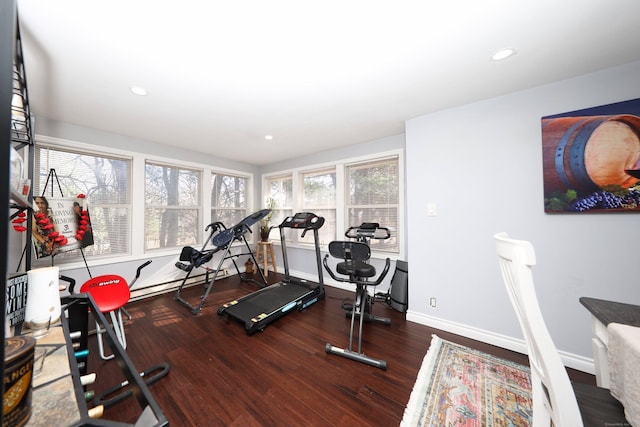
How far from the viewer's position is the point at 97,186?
123 inches

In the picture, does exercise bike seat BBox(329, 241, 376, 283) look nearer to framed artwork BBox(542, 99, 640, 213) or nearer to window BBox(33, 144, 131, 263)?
framed artwork BBox(542, 99, 640, 213)

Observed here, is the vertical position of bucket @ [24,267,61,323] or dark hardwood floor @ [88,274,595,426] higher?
bucket @ [24,267,61,323]

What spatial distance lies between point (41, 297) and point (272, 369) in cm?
156

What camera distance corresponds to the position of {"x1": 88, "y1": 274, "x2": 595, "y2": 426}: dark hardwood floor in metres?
1.48

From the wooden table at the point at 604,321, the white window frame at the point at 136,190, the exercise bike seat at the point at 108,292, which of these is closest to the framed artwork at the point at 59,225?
the white window frame at the point at 136,190

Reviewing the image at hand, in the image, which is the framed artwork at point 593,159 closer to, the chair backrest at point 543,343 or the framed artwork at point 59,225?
the chair backrest at point 543,343

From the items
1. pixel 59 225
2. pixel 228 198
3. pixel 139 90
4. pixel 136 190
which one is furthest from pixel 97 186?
pixel 228 198

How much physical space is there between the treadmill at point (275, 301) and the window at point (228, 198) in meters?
1.83

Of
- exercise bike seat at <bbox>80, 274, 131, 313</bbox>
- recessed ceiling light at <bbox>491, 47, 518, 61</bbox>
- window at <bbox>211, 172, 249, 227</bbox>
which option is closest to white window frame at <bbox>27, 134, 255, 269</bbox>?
window at <bbox>211, 172, 249, 227</bbox>

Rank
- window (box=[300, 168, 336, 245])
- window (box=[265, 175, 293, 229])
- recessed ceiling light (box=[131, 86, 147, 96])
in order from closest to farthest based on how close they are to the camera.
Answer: recessed ceiling light (box=[131, 86, 147, 96]) < window (box=[300, 168, 336, 245]) < window (box=[265, 175, 293, 229])

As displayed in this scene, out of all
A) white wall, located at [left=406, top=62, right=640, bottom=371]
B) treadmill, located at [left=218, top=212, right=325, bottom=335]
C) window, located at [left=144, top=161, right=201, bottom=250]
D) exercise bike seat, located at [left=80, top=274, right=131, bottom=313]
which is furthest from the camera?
window, located at [left=144, top=161, right=201, bottom=250]

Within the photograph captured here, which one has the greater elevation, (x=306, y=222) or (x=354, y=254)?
(x=306, y=222)

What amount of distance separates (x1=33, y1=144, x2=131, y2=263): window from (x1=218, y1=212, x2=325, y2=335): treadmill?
2.04 meters

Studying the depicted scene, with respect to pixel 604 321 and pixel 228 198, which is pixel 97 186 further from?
pixel 604 321
